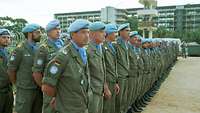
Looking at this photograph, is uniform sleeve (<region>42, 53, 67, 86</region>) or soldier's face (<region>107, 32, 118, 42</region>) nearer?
uniform sleeve (<region>42, 53, 67, 86</region>)

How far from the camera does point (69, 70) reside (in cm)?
366

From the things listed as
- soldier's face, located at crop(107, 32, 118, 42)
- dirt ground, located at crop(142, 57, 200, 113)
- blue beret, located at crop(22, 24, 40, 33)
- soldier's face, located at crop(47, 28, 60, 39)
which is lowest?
dirt ground, located at crop(142, 57, 200, 113)

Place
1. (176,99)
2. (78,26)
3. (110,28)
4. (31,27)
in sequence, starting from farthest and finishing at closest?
1. (176,99)
2. (110,28)
3. (31,27)
4. (78,26)

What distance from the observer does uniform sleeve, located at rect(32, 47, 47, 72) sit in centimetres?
477

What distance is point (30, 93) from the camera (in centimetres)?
504

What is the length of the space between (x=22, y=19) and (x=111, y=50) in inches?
301

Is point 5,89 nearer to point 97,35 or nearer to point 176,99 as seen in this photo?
point 97,35

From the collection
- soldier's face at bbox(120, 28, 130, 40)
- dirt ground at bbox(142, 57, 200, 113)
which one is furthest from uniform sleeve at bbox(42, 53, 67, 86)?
dirt ground at bbox(142, 57, 200, 113)

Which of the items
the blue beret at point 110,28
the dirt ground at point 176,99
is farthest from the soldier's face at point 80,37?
the dirt ground at point 176,99

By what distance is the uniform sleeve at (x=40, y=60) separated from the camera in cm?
477

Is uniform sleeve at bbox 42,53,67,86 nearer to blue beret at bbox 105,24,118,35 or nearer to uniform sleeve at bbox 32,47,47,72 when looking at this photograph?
uniform sleeve at bbox 32,47,47,72

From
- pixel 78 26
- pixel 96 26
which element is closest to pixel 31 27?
pixel 96 26

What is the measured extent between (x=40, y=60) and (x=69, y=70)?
1.24 meters

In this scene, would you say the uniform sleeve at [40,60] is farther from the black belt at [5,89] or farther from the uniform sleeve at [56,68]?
the uniform sleeve at [56,68]
